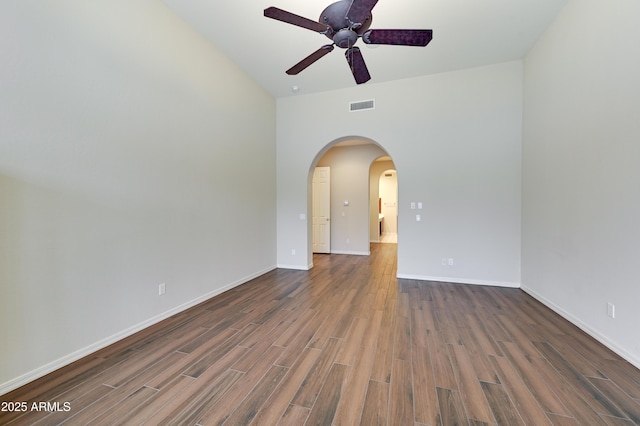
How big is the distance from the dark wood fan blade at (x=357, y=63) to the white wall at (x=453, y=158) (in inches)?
80.3

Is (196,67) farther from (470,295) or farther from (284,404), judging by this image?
(470,295)

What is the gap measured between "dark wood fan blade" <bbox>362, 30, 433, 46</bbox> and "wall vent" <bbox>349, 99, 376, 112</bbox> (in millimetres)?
2531

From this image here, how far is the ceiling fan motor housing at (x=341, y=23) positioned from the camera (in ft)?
5.85

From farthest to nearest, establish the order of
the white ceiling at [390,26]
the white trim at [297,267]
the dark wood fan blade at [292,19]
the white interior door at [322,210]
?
the white interior door at [322,210] < the white trim at [297,267] < the white ceiling at [390,26] < the dark wood fan blade at [292,19]

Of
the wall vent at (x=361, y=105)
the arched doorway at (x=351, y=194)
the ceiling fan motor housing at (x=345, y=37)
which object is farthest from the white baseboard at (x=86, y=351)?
the arched doorway at (x=351, y=194)

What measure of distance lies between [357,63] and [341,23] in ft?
1.77

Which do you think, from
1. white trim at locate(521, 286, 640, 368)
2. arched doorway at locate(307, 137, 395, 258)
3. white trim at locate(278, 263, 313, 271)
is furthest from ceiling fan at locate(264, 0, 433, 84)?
arched doorway at locate(307, 137, 395, 258)

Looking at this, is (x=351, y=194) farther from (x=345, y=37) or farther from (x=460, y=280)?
(x=345, y=37)

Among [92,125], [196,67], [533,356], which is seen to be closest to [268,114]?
[196,67]

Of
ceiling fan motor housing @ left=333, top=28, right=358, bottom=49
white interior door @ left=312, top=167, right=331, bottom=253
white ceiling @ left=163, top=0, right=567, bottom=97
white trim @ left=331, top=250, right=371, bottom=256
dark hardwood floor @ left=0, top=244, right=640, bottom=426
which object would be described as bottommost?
dark hardwood floor @ left=0, top=244, right=640, bottom=426

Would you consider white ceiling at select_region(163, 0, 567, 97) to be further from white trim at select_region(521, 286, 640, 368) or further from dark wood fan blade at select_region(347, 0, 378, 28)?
white trim at select_region(521, 286, 640, 368)

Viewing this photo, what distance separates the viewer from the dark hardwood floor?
60.0 inches

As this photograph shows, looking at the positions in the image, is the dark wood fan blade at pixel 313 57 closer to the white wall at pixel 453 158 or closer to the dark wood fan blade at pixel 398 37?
the dark wood fan blade at pixel 398 37

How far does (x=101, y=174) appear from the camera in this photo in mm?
2264
